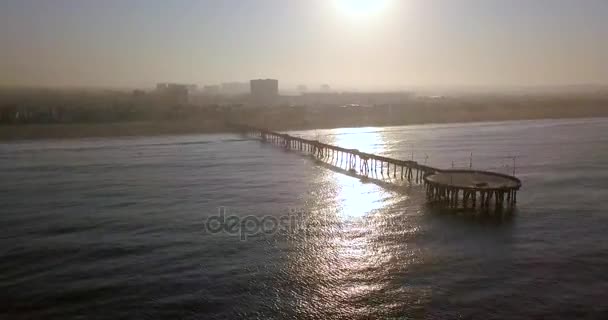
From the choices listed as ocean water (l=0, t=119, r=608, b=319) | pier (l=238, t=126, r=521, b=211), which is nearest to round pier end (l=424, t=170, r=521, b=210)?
pier (l=238, t=126, r=521, b=211)

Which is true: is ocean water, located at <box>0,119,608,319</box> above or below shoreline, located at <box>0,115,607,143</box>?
below

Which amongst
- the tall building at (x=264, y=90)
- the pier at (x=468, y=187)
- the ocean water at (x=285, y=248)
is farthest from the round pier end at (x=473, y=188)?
the tall building at (x=264, y=90)

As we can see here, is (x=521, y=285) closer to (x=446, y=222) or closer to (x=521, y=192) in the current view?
→ (x=446, y=222)

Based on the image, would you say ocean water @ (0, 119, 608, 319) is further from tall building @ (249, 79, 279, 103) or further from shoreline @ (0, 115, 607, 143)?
tall building @ (249, 79, 279, 103)

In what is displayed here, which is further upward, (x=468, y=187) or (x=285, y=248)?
(x=468, y=187)

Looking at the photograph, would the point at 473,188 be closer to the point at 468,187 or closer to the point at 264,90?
the point at 468,187

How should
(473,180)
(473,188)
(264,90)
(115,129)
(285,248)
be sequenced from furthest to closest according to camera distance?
(264,90) → (115,129) → (473,180) → (473,188) → (285,248)

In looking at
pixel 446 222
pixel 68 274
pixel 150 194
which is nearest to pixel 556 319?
pixel 446 222

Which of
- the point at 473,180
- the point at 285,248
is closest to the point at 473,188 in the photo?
the point at 473,180
